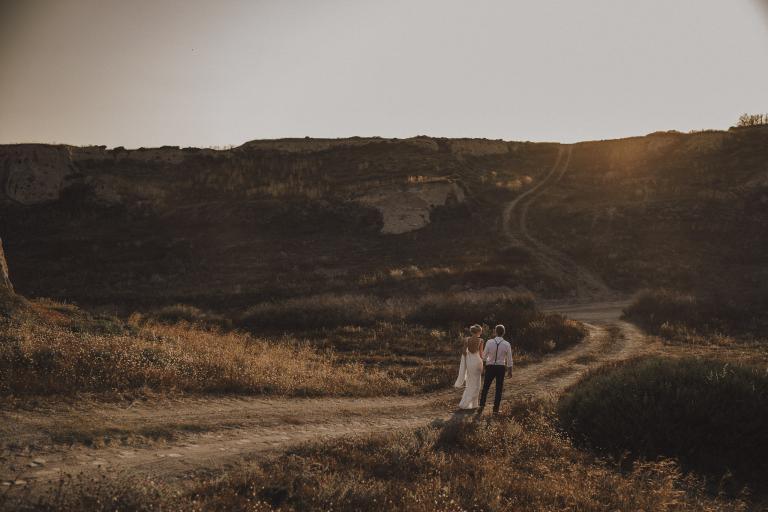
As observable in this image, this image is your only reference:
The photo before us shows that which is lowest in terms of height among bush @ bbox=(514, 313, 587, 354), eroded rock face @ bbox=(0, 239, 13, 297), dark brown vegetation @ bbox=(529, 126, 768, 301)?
bush @ bbox=(514, 313, 587, 354)

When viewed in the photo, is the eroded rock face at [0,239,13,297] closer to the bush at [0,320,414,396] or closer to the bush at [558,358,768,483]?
the bush at [0,320,414,396]

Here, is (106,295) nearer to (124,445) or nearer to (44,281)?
(44,281)

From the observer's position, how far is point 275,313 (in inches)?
884

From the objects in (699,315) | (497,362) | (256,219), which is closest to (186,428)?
(497,362)

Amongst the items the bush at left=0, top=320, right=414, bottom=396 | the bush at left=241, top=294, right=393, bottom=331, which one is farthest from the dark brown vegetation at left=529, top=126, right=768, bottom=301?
the bush at left=0, top=320, right=414, bottom=396

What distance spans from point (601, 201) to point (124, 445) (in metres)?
51.1

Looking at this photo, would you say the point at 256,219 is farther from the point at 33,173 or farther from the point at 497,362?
the point at 497,362

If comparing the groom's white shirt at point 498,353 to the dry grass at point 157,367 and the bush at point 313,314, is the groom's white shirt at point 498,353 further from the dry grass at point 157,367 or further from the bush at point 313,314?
the bush at point 313,314

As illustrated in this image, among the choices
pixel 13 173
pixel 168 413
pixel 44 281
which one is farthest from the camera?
pixel 13 173

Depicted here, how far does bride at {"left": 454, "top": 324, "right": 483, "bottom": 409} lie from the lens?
11.1 meters

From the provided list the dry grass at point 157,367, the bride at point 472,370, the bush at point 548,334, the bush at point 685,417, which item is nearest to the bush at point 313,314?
the dry grass at point 157,367

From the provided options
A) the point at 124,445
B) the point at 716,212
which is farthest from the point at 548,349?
the point at 716,212

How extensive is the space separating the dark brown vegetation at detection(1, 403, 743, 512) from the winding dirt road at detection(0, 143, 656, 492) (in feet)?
2.12

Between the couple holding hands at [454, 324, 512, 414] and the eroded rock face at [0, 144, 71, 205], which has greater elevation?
the eroded rock face at [0, 144, 71, 205]
